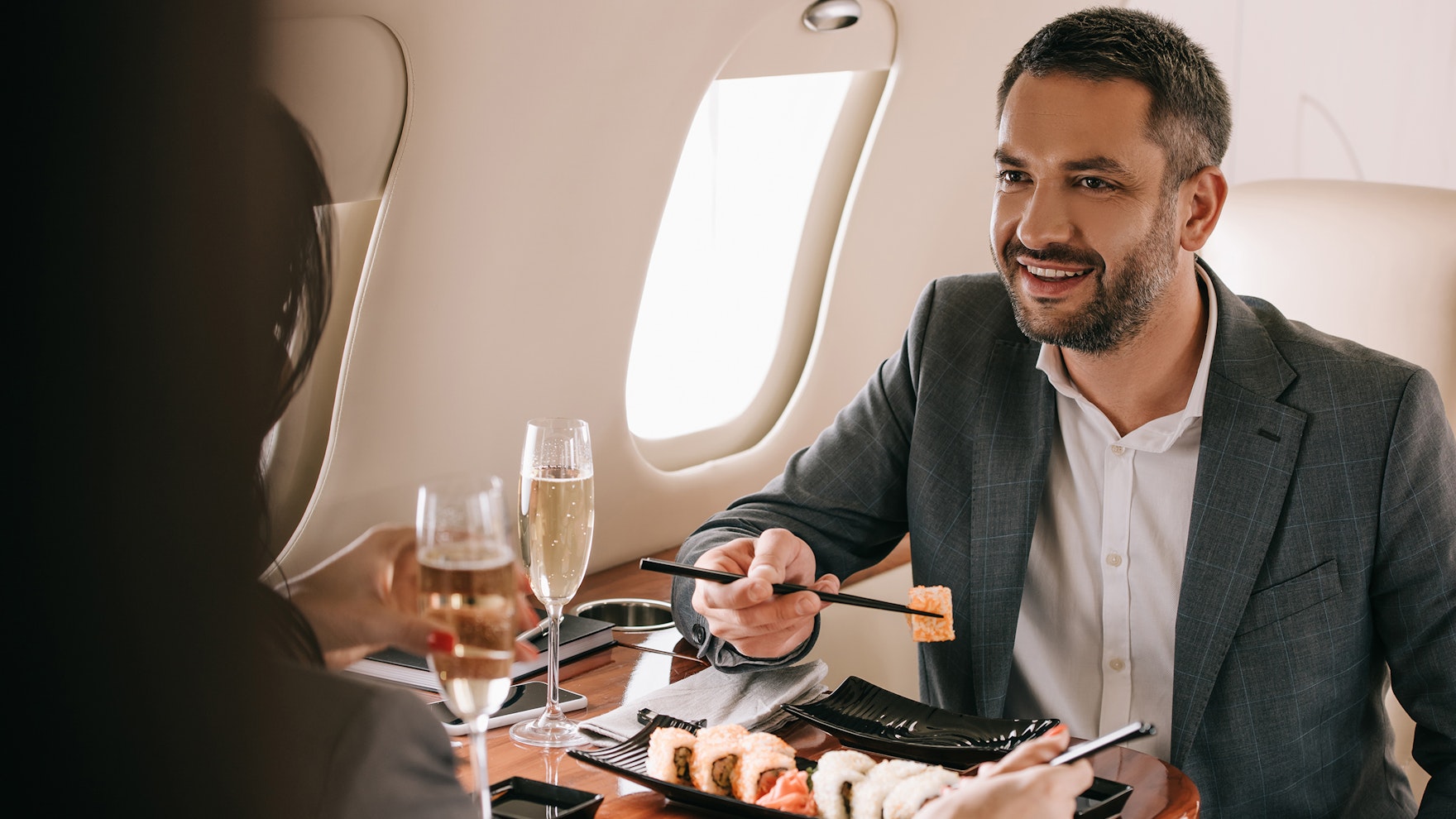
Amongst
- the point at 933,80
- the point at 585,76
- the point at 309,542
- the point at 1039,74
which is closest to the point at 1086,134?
the point at 1039,74

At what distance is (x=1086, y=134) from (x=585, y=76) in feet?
2.70

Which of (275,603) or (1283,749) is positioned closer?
(275,603)

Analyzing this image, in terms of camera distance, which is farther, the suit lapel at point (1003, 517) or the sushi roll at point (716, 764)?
the suit lapel at point (1003, 517)

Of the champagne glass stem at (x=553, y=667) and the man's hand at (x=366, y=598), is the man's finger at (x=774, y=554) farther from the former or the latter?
the man's hand at (x=366, y=598)

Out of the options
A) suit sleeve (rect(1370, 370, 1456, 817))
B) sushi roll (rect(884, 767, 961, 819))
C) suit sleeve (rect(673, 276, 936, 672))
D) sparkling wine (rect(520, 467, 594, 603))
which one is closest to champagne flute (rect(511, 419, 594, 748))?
sparkling wine (rect(520, 467, 594, 603))

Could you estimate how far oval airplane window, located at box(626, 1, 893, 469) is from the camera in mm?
2850

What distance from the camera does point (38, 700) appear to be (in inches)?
8.9

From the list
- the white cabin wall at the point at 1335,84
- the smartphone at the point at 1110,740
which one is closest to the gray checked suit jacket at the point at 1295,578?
the smartphone at the point at 1110,740

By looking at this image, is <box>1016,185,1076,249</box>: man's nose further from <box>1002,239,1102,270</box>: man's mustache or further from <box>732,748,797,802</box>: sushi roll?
<box>732,748,797,802</box>: sushi roll

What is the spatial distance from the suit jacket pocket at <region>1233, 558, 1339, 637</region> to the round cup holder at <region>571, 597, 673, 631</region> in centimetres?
91

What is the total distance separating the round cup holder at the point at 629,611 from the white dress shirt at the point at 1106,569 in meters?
0.60

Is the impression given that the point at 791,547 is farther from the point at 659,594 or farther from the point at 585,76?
the point at 585,76

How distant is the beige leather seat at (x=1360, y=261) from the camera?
2.16 metres

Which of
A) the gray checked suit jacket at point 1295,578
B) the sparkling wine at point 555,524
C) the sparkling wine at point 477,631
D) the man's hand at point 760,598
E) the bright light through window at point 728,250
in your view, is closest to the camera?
the sparkling wine at point 477,631
